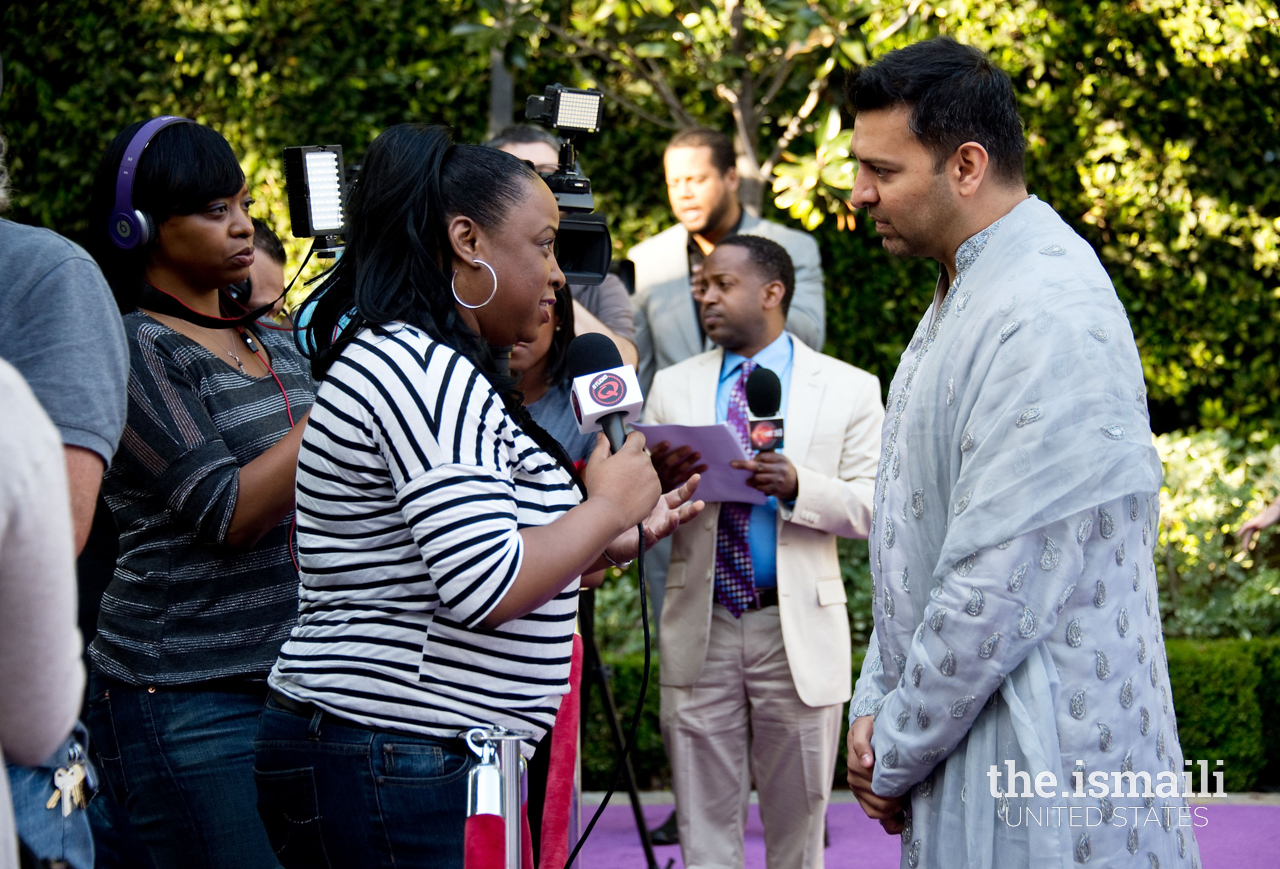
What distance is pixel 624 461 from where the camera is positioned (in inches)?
79.7

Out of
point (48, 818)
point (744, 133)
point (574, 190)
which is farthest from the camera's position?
point (744, 133)

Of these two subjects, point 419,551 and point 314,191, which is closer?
point 419,551

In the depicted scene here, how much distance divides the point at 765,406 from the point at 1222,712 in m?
3.09

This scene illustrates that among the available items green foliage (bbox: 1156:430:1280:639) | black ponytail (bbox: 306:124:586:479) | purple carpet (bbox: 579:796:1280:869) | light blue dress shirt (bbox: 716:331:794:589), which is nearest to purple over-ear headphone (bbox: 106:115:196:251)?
black ponytail (bbox: 306:124:586:479)

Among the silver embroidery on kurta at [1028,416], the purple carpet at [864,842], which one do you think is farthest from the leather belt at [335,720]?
the purple carpet at [864,842]

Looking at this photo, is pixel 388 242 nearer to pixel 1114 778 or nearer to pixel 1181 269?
pixel 1114 778

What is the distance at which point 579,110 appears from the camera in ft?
10.6

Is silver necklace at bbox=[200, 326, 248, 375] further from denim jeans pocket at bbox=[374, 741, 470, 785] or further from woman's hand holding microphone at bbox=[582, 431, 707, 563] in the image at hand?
denim jeans pocket at bbox=[374, 741, 470, 785]

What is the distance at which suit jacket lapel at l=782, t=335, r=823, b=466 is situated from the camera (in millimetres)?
4062

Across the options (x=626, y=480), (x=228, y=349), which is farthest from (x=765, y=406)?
(x=626, y=480)

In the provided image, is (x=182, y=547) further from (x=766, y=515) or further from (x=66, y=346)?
(x=766, y=515)

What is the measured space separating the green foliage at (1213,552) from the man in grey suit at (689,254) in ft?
8.32

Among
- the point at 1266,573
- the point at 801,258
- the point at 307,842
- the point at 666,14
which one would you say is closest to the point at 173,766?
the point at 307,842

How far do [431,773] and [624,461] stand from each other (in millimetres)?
574
